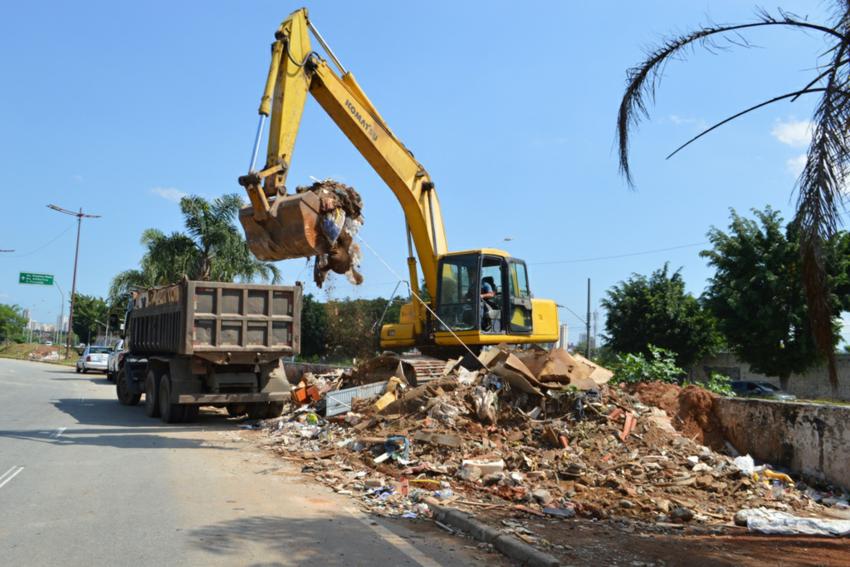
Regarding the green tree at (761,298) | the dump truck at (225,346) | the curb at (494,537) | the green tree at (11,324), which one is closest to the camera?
the curb at (494,537)

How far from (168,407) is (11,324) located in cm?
10013

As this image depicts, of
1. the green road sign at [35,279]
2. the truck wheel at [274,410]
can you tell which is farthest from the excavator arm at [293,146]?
the green road sign at [35,279]

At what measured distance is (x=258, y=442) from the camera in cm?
1254

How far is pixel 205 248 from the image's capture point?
3095 centimetres

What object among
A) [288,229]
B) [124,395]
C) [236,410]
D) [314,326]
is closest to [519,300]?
[288,229]

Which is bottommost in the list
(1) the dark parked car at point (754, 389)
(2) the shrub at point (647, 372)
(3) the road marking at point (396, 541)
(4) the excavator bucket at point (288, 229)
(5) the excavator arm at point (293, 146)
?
(3) the road marking at point (396, 541)

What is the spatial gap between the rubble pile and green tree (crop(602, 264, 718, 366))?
23.2 meters

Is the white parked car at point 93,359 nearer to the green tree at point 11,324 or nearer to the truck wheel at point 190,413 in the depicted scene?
the truck wheel at point 190,413

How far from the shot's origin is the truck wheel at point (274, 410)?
1507cm

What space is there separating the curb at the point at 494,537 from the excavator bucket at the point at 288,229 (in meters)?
4.85

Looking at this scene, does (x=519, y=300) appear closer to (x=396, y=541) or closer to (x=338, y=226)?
(x=338, y=226)

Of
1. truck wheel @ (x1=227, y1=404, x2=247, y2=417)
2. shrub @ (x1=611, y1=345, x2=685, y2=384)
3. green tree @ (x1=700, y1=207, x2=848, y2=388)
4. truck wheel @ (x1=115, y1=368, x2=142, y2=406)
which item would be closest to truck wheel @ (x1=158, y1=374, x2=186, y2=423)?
truck wheel @ (x1=227, y1=404, x2=247, y2=417)

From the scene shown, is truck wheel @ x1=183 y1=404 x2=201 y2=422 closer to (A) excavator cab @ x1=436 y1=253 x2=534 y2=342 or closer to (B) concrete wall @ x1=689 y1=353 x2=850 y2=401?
(A) excavator cab @ x1=436 y1=253 x2=534 y2=342

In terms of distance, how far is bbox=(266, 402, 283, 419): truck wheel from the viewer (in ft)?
49.4
